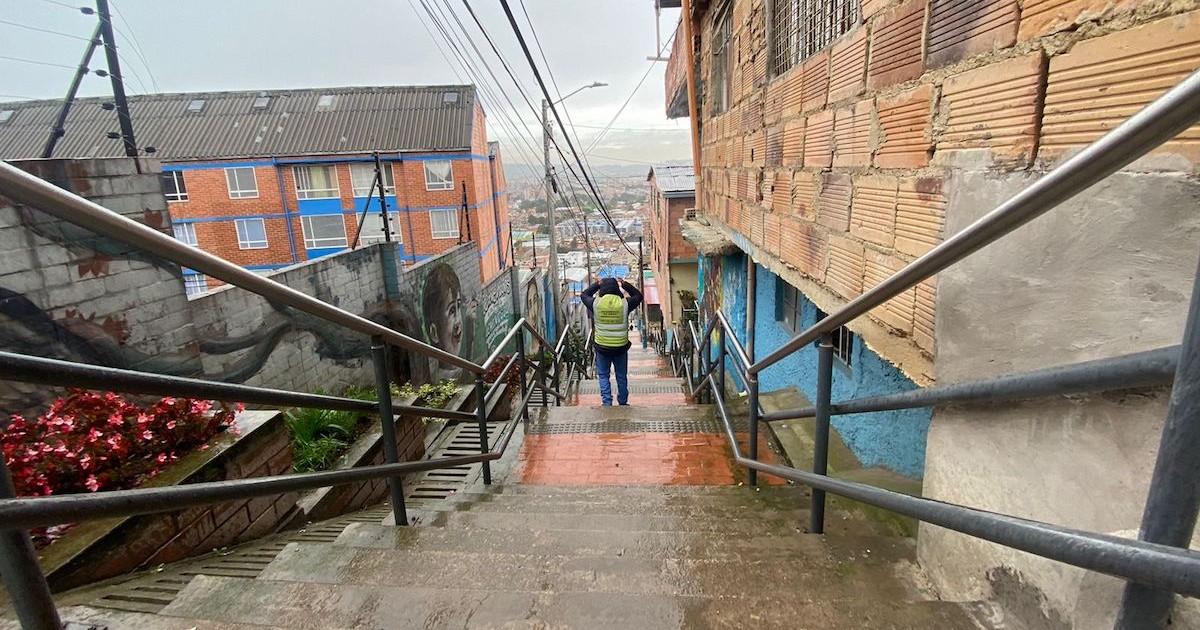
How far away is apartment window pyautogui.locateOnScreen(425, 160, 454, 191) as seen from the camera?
22750 mm

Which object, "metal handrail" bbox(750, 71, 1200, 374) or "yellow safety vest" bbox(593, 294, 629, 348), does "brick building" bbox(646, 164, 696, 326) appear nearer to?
"yellow safety vest" bbox(593, 294, 629, 348)

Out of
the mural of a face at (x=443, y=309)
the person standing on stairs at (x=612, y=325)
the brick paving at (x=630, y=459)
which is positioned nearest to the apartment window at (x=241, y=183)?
the mural of a face at (x=443, y=309)

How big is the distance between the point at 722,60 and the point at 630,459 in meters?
4.23

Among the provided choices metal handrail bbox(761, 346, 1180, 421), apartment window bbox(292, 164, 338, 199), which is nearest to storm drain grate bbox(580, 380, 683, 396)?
metal handrail bbox(761, 346, 1180, 421)

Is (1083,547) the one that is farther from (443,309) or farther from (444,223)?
(444,223)

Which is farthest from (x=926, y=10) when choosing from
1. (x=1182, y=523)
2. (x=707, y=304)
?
(x=707, y=304)

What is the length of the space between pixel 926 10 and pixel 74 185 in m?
4.61

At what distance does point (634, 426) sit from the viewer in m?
4.60

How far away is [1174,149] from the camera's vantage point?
1020 millimetres

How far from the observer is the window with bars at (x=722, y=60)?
5.25 m

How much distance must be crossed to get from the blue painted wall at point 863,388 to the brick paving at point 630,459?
1.94ft

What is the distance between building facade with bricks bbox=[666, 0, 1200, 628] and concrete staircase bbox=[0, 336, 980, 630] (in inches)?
12.1

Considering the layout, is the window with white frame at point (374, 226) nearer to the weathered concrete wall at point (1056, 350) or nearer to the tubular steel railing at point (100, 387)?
the tubular steel railing at point (100, 387)

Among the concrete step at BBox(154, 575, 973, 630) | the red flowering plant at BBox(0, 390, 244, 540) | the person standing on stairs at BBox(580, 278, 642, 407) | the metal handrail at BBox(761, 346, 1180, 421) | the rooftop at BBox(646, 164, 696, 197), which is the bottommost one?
the person standing on stairs at BBox(580, 278, 642, 407)
